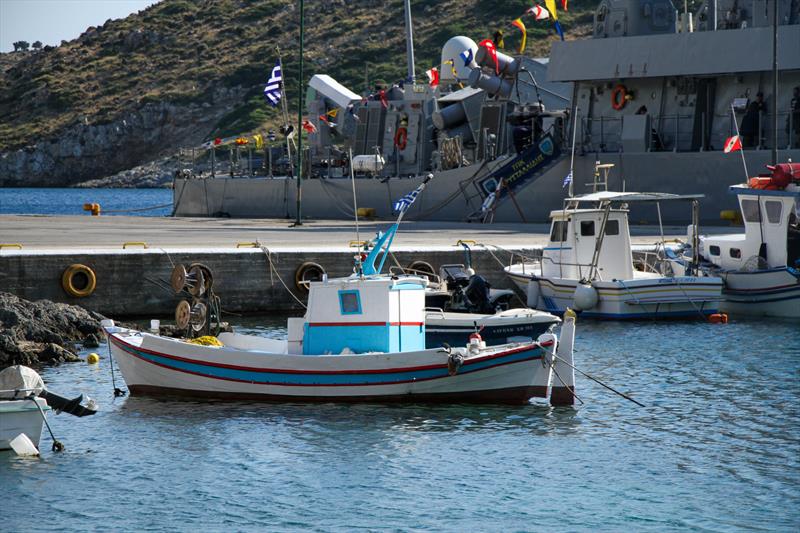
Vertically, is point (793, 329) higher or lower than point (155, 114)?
lower

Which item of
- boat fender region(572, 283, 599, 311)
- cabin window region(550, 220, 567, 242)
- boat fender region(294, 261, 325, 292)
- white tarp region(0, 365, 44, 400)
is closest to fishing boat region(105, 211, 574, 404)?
white tarp region(0, 365, 44, 400)

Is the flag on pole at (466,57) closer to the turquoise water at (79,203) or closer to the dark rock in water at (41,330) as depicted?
the turquoise water at (79,203)

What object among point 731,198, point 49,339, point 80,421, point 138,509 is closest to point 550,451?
point 138,509

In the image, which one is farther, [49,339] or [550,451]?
[49,339]

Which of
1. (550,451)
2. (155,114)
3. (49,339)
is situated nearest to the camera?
(550,451)

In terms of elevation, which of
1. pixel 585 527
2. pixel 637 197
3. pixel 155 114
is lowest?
pixel 585 527

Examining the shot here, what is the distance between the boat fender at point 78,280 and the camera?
3266 cm

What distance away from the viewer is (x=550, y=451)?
19609 mm

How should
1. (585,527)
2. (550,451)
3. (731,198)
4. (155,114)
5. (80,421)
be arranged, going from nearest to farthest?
(585,527) < (550,451) < (80,421) < (731,198) < (155,114)

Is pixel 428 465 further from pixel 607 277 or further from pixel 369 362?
pixel 607 277

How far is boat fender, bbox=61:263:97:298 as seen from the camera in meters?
32.7

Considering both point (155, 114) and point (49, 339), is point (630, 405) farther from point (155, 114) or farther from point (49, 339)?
point (155, 114)

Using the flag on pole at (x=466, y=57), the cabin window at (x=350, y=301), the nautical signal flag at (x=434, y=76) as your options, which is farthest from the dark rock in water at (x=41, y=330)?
the nautical signal flag at (x=434, y=76)

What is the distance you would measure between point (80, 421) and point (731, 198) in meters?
30.7
